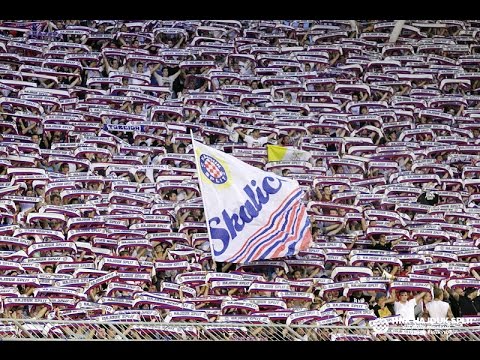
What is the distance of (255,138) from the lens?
17.1m

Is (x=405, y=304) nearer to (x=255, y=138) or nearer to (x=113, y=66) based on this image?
(x=255, y=138)

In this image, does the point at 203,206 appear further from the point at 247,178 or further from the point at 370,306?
the point at 370,306

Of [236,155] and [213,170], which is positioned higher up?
[236,155]

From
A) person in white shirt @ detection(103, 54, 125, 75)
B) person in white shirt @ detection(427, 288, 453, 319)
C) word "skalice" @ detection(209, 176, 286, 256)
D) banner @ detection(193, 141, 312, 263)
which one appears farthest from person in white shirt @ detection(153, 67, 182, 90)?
person in white shirt @ detection(427, 288, 453, 319)

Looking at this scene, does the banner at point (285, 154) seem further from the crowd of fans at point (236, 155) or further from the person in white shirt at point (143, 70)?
the person in white shirt at point (143, 70)

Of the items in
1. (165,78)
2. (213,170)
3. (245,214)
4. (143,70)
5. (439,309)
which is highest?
(143,70)

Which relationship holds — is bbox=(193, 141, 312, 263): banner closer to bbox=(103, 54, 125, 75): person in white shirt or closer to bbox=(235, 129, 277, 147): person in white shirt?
bbox=(235, 129, 277, 147): person in white shirt

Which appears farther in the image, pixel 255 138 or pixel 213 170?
pixel 255 138

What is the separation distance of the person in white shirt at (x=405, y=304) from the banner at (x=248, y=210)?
43.4 inches

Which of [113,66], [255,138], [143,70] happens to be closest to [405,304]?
[255,138]

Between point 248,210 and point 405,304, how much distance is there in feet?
6.11

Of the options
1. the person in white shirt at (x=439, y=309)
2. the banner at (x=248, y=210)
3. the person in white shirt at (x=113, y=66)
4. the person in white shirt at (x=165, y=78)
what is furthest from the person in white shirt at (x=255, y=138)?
the person in white shirt at (x=439, y=309)

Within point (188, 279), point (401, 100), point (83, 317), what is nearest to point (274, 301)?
point (188, 279)

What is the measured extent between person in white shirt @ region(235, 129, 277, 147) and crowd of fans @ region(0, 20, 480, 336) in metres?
0.02
